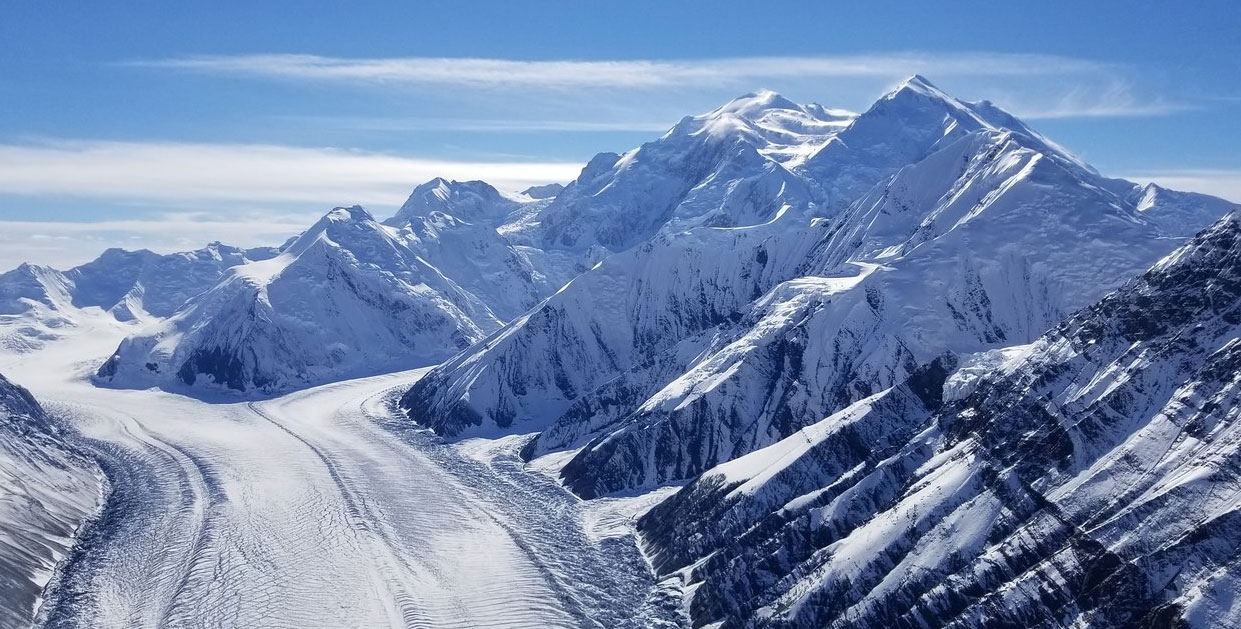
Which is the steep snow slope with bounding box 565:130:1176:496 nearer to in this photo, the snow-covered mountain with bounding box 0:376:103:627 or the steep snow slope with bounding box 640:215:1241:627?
the steep snow slope with bounding box 640:215:1241:627

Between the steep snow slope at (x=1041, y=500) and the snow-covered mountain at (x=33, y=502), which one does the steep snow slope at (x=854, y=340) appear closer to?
the steep snow slope at (x=1041, y=500)

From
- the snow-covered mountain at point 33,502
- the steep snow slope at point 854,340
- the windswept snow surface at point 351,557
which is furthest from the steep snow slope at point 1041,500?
the snow-covered mountain at point 33,502

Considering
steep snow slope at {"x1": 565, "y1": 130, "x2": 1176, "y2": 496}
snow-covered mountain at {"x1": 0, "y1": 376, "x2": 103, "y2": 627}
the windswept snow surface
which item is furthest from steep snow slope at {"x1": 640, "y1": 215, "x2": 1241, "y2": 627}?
snow-covered mountain at {"x1": 0, "y1": 376, "x2": 103, "y2": 627}

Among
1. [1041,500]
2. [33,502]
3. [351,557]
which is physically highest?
[1041,500]

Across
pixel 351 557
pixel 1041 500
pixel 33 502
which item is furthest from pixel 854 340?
pixel 33 502

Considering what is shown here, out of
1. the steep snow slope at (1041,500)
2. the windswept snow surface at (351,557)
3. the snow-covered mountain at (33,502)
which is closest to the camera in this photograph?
the steep snow slope at (1041,500)

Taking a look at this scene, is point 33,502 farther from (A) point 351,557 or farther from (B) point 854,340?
(B) point 854,340

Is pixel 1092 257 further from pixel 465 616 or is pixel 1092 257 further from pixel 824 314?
pixel 465 616
